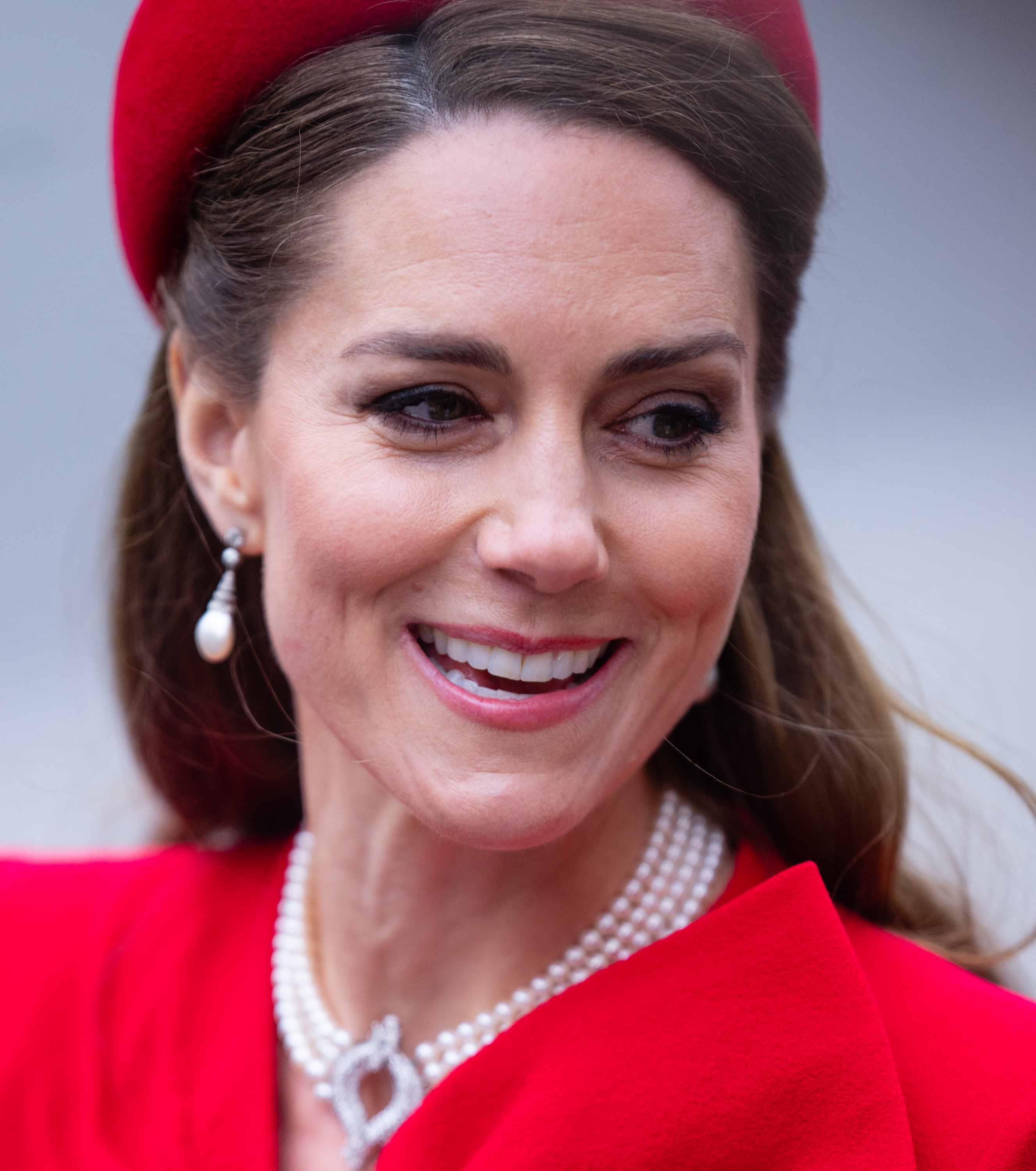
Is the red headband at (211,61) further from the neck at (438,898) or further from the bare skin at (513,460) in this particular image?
the neck at (438,898)

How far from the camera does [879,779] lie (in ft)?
7.39

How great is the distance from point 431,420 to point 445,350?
0.12 meters

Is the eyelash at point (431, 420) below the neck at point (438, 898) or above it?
above

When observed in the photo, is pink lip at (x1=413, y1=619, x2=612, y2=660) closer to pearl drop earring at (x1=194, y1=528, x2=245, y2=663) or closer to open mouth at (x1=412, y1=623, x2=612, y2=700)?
open mouth at (x1=412, y1=623, x2=612, y2=700)

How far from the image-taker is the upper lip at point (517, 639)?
5.93ft

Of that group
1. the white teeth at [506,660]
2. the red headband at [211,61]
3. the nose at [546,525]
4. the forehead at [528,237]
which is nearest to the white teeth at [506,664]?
the white teeth at [506,660]

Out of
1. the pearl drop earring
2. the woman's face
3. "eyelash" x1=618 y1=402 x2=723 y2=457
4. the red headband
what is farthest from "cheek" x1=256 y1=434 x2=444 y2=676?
the red headband

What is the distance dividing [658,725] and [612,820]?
279 millimetres

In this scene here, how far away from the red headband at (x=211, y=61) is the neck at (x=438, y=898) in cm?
95

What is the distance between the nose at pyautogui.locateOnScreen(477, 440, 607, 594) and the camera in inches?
66.2

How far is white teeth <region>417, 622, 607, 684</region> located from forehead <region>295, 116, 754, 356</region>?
44 centimetres

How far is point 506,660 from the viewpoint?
6.04ft

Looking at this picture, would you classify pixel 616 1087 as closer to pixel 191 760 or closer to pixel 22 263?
pixel 191 760

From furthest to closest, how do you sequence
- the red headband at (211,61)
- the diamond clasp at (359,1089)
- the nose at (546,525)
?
1. the diamond clasp at (359,1089)
2. the red headband at (211,61)
3. the nose at (546,525)
